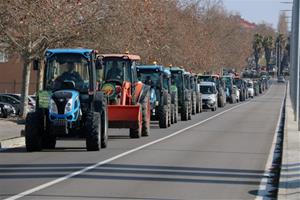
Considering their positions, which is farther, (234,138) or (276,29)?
(276,29)

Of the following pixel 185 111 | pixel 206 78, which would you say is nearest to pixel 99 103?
pixel 185 111

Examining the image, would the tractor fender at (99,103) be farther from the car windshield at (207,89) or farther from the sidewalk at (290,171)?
the car windshield at (207,89)

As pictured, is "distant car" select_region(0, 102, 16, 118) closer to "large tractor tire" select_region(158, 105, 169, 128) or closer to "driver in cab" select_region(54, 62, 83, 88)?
"large tractor tire" select_region(158, 105, 169, 128)

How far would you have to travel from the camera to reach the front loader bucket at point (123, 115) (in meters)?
22.4

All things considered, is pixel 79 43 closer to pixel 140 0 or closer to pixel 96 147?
pixel 140 0

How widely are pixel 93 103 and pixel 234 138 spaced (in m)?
7.19

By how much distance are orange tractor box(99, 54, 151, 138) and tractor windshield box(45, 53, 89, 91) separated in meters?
3.06

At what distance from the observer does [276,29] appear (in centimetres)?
18800

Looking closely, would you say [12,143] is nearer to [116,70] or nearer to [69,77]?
[69,77]

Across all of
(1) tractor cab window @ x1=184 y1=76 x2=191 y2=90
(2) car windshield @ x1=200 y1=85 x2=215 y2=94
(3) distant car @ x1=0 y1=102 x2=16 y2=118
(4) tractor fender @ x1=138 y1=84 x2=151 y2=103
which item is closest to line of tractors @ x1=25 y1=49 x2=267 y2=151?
(4) tractor fender @ x1=138 y1=84 x2=151 y2=103

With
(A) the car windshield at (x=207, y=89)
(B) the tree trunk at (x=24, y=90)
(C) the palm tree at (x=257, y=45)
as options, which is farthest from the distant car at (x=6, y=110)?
(C) the palm tree at (x=257, y=45)

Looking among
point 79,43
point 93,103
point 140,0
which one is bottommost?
point 93,103

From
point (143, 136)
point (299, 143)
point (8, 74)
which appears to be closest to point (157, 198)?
point (299, 143)

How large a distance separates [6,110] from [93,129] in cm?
2052
